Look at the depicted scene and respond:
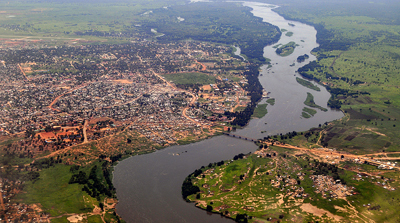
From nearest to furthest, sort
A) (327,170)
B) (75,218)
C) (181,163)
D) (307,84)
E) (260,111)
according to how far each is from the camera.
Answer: (75,218) → (327,170) → (181,163) → (260,111) → (307,84)

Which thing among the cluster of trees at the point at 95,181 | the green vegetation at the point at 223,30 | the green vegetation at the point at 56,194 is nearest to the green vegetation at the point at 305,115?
the green vegetation at the point at 223,30

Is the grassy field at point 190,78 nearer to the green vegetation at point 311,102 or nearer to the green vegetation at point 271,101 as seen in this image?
the green vegetation at point 271,101

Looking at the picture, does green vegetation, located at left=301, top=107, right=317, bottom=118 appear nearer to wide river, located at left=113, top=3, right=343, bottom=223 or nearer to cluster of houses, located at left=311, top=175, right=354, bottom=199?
wide river, located at left=113, top=3, right=343, bottom=223

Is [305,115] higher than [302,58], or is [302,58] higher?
[302,58]

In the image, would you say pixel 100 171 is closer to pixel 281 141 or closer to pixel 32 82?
pixel 281 141

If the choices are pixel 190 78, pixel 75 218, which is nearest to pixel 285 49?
pixel 190 78

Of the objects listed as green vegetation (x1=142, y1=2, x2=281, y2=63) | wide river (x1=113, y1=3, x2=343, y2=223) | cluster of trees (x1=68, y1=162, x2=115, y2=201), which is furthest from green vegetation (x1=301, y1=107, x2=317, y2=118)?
cluster of trees (x1=68, y1=162, x2=115, y2=201)

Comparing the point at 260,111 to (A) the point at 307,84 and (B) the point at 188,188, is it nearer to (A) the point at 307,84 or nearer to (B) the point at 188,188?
(A) the point at 307,84
